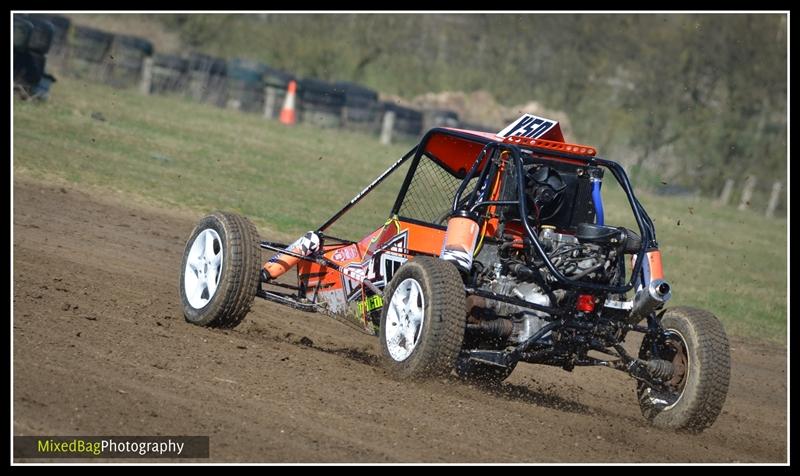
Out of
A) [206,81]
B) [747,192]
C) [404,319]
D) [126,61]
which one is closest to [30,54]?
[126,61]

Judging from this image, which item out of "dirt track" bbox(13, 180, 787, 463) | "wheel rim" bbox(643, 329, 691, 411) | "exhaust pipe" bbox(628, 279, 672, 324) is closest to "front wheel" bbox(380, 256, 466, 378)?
"dirt track" bbox(13, 180, 787, 463)

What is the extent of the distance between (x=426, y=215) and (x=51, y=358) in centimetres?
334

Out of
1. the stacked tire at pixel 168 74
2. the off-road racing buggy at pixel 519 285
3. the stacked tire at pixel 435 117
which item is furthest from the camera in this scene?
the stacked tire at pixel 435 117

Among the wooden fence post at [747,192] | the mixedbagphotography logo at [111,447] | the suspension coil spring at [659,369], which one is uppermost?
the wooden fence post at [747,192]

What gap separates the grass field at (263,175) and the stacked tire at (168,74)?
5.40 ft

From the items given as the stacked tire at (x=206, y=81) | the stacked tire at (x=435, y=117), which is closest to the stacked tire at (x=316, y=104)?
the stacked tire at (x=206, y=81)

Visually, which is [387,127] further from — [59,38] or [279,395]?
[279,395]

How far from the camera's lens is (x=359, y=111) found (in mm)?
32312

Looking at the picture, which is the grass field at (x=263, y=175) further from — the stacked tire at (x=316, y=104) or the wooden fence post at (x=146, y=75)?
the stacked tire at (x=316, y=104)

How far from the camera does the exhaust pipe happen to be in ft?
23.4

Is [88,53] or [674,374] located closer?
[674,374]

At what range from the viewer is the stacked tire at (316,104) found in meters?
31.7

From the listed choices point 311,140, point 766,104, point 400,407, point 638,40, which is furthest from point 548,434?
point 638,40

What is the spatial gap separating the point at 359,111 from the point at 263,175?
1283cm
